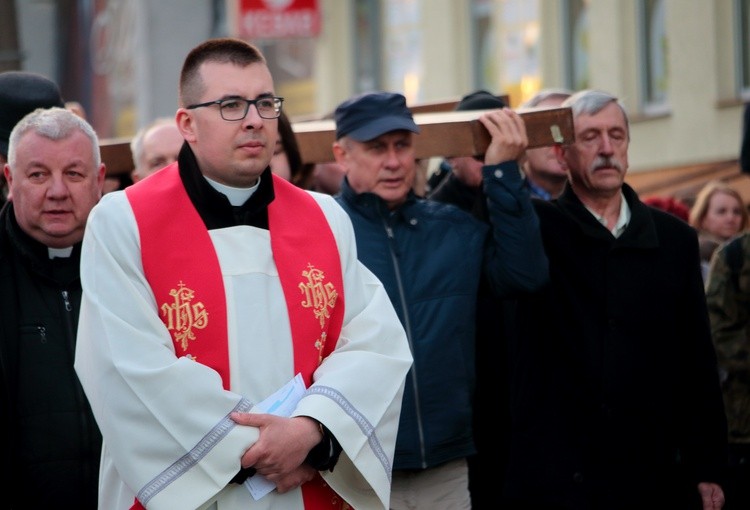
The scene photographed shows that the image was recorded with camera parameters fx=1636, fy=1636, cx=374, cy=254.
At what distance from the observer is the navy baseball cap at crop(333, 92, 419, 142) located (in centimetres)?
656

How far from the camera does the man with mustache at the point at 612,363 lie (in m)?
6.46

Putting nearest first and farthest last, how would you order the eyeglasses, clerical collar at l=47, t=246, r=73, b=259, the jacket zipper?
the eyeglasses
clerical collar at l=47, t=246, r=73, b=259
the jacket zipper

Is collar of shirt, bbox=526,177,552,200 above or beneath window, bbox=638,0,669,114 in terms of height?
beneath

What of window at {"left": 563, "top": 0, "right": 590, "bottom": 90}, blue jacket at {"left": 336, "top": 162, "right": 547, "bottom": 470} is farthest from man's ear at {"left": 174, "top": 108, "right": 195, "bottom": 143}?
window at {"left": 563, "top": 0, "right": 590, "bottom": 90}

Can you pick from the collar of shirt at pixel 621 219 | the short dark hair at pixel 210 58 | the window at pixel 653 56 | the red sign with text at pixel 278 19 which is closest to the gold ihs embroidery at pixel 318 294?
the short dark hair at pixel 210 58

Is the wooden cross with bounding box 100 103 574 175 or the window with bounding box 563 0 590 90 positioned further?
the window with bounding box 563 0 590 90

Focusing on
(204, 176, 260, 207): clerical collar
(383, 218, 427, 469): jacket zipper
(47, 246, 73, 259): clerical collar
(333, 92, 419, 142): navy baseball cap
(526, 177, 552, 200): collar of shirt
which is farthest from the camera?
(526, 177, 552, 200): collar of shirt

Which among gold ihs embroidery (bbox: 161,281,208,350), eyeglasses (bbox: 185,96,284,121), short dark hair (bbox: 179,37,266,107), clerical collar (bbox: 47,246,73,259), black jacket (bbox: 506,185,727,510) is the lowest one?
black jacket (bbox: 506,185,727,510)

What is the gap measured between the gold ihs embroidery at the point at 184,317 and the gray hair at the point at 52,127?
120 cm

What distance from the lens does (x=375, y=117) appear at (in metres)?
6.62

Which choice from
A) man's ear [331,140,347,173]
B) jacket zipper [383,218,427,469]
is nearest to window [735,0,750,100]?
man's ear [331,140,347,173]

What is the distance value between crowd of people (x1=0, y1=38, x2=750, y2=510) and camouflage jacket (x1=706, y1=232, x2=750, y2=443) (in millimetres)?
10

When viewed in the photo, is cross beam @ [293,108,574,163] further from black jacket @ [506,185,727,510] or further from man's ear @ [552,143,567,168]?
black jacket @ [506,185,727,510]

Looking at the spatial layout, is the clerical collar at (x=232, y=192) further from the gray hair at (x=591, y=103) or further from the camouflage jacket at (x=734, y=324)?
the camouflage jacket at (x=734, y=324)
